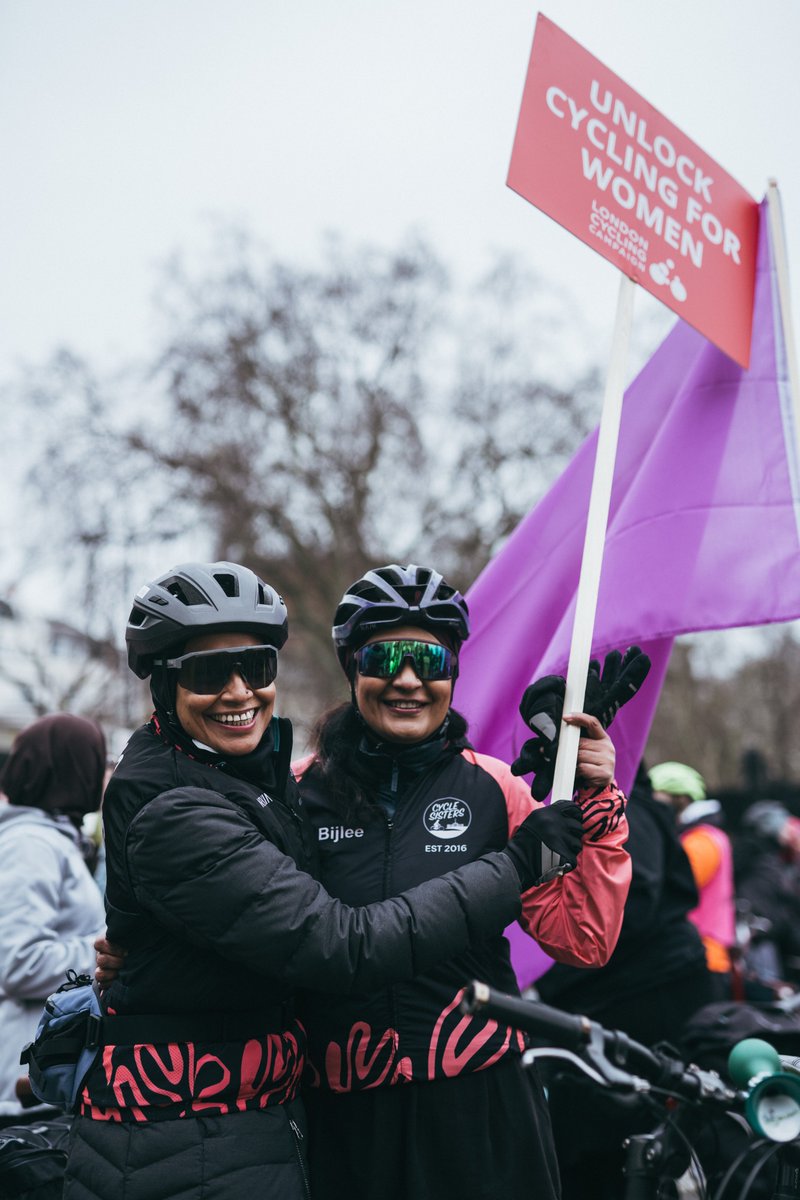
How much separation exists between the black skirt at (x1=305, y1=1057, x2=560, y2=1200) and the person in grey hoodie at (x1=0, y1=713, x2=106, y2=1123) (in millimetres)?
1263

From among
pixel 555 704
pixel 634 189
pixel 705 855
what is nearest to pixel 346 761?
pixel 555 704

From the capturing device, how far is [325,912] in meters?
2.35

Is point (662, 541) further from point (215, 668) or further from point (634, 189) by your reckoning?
point (215, 668)

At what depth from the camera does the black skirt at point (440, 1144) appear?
8.46ft

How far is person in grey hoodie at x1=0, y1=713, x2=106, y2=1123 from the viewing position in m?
3.73

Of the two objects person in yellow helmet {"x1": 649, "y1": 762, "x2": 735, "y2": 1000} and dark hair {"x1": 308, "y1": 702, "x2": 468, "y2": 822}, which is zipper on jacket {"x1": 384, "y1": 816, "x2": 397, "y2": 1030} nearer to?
dark hair {"x1": 308, "y1": 702, "x2": 468, "y2": 822}

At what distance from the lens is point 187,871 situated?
7.59ft

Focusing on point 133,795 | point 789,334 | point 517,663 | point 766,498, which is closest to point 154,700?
point 133,795

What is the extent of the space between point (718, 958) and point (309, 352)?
16.7 metres

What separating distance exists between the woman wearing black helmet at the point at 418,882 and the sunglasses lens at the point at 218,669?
0.40 metres

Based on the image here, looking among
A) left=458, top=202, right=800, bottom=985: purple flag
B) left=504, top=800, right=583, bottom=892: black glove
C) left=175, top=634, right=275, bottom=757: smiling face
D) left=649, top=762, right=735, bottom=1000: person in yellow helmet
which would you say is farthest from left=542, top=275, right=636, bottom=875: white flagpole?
left=649, top=762, right=735, bottom=1000: person in yellow helmet

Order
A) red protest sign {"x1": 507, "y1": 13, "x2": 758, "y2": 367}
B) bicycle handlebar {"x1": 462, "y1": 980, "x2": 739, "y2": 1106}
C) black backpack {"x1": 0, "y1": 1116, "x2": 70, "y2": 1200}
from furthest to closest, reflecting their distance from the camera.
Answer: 1. red protest sign {"x1": 507, "y1": 13, "x2": 758, "y2": 367}
2. black backpack {"x1": 0, "y1": 1116, "x2": 70, "y2": 1200}
3. bicycle handlebar {"x1": 462, "y1": 980, "x2": 739, "y2": 1106}

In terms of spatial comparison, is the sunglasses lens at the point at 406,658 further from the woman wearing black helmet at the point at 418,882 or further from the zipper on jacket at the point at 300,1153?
the zipper on jacket at the point at 300,1153

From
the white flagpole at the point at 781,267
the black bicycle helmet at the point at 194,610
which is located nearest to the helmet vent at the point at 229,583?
the black bicycle helmet at the point at 194,610
